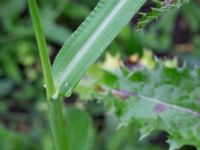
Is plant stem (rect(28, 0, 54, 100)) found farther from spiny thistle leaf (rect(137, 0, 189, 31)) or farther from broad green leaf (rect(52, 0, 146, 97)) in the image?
spiny thistle leaf (rect(137, 0, 189, 31))

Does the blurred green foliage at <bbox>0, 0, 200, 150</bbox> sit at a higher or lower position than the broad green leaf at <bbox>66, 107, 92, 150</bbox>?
lower

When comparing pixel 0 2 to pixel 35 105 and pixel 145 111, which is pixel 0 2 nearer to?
pixel 35 105

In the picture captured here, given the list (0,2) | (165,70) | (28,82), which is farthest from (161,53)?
(165,70)

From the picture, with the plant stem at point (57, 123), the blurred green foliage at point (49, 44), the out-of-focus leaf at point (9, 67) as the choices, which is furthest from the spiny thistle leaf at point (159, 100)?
the out-of-focus leaf at point (9, 67)

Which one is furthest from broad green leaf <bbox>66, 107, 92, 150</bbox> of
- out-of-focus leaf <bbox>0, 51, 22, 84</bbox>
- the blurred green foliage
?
out-of-focus leaf <bbox>0, 51, 22, 84</bbox>

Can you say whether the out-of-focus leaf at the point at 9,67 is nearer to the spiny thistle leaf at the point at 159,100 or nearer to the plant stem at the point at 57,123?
the spiny thistle leaf at the point at 159,100

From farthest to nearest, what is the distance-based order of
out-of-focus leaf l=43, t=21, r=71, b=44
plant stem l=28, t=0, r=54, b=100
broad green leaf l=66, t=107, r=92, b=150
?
out-of-focus leaf l=43, t=21, r=71, b=44 < broad green leaf l=66, t=107, r=92, b=150 < plant stem l=28, t=0, r=54, b=100
